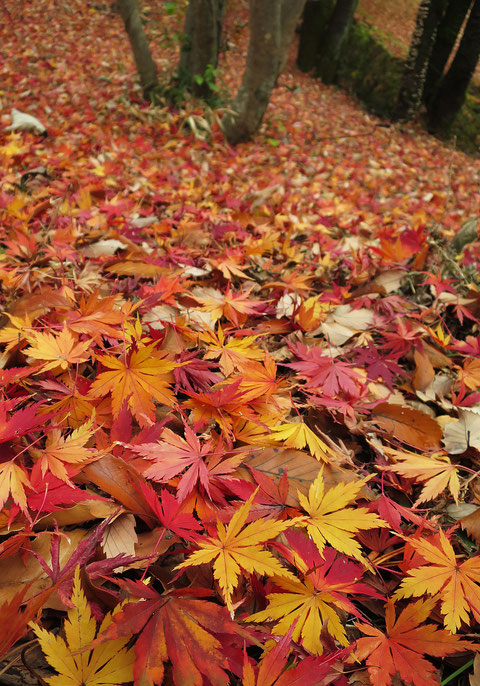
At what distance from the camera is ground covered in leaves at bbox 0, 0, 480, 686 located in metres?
0.65

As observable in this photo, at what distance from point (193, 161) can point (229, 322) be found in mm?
4203

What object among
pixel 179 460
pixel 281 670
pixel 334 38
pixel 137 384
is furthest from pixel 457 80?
pixel 281 670

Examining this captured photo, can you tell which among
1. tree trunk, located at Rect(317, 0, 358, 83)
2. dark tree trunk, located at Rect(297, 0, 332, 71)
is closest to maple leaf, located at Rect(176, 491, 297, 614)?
tree trunk, located at Rect(317, 0, 358, 83)

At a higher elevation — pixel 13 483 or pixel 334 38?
pixel 334 38

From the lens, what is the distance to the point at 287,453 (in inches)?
37.9

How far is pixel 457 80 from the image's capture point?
28.2 feet

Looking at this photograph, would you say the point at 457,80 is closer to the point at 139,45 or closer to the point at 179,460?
the point at 139,45

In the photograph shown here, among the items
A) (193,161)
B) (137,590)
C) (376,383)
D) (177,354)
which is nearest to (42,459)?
(137,590)

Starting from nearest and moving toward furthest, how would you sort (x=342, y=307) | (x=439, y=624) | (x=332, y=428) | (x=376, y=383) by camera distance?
(x=439, y=624) < (x=332, y=428) < (x=376, y=383) < (x=342, y=307)

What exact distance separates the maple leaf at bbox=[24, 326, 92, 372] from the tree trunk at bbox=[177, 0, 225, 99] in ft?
21.0

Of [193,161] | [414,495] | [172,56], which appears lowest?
[193,161]

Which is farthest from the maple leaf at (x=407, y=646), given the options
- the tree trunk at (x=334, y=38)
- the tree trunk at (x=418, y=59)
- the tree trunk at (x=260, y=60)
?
the tree trunk at (x=334, y=38)

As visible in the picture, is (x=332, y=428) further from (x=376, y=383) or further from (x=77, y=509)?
(x=77, y=509)

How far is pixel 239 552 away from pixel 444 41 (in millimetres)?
11292
